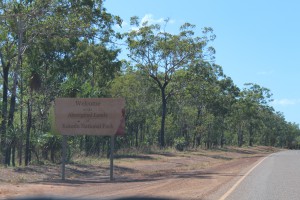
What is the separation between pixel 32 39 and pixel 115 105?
8.78m

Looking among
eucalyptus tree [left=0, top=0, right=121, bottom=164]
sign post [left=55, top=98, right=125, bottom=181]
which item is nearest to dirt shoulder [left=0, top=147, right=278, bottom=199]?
sign post [left=55, top=98, right=125, bottom=181]

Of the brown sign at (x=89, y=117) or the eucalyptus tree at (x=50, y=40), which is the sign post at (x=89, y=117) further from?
the eucalyptus tree at (x=50, y=40)

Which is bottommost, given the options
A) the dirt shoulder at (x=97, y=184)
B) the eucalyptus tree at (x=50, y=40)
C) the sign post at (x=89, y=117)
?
→ the dirt shoulder at (x=97, y=184)

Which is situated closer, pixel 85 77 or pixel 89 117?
pixel 89 117

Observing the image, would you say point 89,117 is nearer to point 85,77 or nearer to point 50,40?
point 50,40

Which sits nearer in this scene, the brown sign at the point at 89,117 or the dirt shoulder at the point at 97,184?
the dirt shoulder at the point at 97,184

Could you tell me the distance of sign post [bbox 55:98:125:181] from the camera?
715 inches

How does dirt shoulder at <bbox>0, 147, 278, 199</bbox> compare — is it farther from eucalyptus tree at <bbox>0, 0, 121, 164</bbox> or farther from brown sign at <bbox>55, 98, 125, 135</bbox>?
eucalyptus tree at <bbox>0, 0, 121, 164</bbox>

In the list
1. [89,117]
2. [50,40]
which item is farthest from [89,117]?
[50,40]

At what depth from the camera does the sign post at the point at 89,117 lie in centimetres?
1816

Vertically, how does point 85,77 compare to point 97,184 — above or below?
above

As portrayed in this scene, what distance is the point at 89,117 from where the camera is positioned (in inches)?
719

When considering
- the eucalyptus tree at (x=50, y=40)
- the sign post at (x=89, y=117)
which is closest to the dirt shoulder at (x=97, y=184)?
the sign post at (x=89, y=117)

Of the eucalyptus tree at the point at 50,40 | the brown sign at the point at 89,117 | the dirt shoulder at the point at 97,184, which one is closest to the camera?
the dirt shoulder at the point at 97,184
